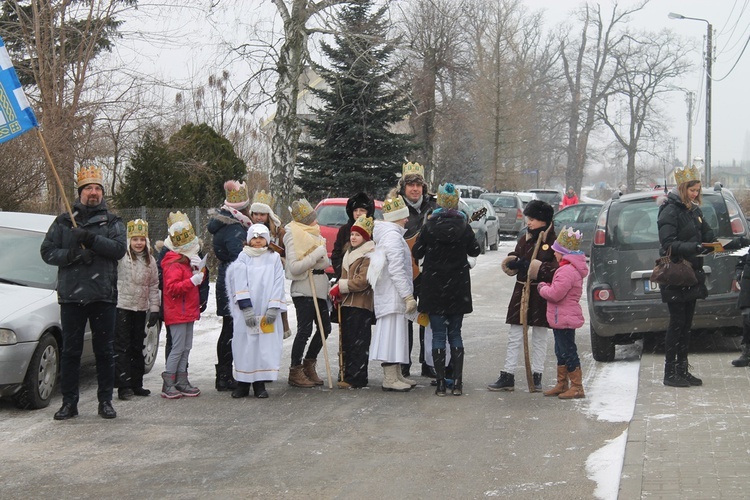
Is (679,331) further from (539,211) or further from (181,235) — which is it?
(181,235)

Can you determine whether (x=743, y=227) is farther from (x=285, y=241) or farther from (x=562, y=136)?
(x=562, y=136)

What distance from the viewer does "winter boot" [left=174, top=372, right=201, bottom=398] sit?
9352 millimetres

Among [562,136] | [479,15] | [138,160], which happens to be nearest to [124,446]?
[138,160]

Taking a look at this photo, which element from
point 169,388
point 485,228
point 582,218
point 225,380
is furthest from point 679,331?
point 485,228

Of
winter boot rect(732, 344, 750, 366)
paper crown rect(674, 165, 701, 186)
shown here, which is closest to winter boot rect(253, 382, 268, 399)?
paper crown rect(674, 165, 701, 186)

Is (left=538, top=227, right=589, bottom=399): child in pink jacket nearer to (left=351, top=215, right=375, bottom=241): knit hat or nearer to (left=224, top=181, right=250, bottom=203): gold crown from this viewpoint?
(left=351, top=215, right=375, bottom=241): knit hat

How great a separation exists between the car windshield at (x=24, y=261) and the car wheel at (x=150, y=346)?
1.23 metres

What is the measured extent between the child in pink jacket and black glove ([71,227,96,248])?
12.7 feet

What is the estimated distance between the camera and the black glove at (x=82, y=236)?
26.3 ft

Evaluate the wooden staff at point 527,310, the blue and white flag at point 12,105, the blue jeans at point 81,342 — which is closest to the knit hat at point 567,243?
the wooden staff at point 527,310

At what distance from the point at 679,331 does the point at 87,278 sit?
5.16 metres

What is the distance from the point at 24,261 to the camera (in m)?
9.60

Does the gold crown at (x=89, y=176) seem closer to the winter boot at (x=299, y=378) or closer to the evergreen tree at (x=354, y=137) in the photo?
the winter boot at (x=299, y=378)

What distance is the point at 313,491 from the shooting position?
20.3 feet
